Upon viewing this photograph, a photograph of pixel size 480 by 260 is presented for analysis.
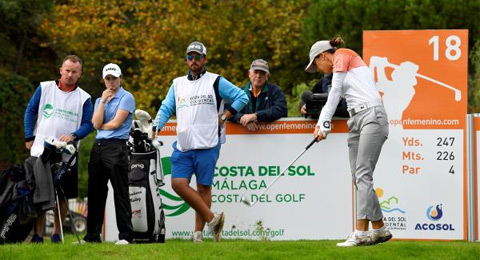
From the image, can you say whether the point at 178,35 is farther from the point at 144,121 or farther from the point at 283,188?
the point at 144,121

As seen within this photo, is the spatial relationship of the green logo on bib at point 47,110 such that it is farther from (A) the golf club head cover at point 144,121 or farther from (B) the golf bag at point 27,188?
(A) the golf club head cover at point 144,121

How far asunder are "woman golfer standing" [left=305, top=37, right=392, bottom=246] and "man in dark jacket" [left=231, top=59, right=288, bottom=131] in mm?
2594

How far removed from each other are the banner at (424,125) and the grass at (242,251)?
2460 mm

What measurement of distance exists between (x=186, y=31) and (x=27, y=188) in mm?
24437

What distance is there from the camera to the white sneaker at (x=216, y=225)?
530 inches

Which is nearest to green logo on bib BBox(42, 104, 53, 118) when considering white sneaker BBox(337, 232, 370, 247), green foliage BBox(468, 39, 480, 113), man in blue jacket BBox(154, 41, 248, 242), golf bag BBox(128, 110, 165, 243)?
golf bag BBox(128, 110, 165, 243)

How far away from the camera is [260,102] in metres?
14.7

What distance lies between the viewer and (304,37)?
36469 millimetres

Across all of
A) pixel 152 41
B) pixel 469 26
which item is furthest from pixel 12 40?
pixel 469 26

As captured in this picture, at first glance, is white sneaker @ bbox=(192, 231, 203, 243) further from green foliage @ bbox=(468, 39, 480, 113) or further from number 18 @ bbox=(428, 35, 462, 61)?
green foliage @ bbox=(468, 39, 480, 113)

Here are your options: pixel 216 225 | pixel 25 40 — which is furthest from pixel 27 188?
pixel 25 40

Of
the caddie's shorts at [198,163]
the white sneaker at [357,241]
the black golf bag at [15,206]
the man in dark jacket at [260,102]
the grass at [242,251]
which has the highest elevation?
the man in dark jacket at [260,102]

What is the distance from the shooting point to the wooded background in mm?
33812

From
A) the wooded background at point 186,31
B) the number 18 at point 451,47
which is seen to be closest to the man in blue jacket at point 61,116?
the number 18 at point 451,47
